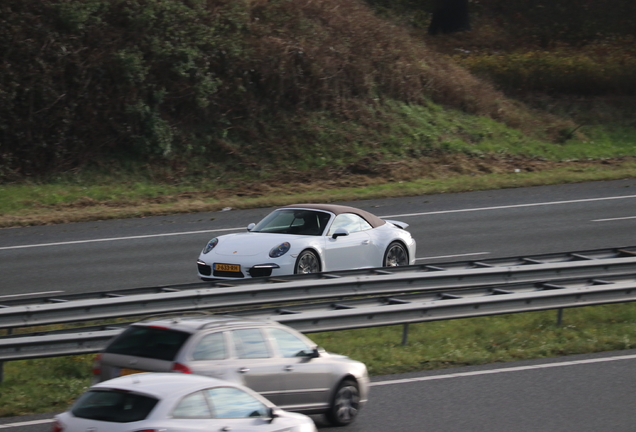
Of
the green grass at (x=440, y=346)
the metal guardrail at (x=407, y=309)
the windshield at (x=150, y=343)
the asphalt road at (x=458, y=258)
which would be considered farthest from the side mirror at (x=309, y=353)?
the green grass at (x=440, y=346)

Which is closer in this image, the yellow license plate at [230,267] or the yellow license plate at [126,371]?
the yellow license plate at [126,371]

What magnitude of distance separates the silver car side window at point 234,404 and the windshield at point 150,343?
1.05m

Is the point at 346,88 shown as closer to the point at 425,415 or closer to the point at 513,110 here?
the point at 513,110

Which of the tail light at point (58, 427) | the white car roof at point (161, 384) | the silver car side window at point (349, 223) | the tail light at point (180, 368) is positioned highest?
the silver car side window at point (349, 223)

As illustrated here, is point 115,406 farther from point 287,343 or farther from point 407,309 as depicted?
point 407,309

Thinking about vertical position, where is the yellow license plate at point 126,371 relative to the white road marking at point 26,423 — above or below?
above

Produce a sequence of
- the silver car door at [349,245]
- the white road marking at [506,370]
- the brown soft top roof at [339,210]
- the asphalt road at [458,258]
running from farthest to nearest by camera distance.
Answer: the brown soft top roof at [339,210], the silver car door at [349,245], the white road marking at [506,370], the asphalt road at [458,258]

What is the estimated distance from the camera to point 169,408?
6035mm

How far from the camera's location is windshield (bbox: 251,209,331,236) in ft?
49.3

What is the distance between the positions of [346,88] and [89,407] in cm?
2463

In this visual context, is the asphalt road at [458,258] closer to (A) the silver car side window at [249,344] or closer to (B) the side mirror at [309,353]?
(B) the side mirror at [309,353]

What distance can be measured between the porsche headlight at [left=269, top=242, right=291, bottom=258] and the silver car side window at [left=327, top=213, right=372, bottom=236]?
100cm

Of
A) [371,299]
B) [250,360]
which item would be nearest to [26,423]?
[250,360]

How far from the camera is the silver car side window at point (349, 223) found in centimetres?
1511
